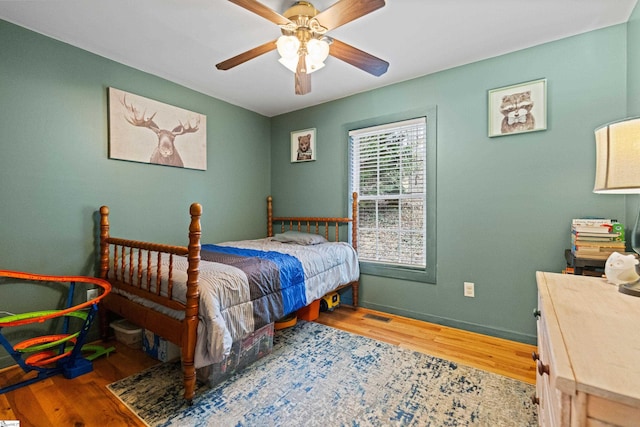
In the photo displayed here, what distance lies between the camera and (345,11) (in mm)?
1464

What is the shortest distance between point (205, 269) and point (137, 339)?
1.01 meters

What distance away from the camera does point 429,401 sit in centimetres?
164

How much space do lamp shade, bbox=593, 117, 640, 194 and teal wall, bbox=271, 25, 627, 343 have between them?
134 centimetres

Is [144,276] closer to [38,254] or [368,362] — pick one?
[38,254]

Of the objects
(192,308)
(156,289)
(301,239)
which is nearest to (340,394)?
(192,308)

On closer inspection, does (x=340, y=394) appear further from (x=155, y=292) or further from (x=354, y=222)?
(x=354, y=222)

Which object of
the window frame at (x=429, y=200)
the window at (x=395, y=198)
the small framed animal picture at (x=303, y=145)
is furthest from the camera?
the small framed animal picture at (x=303, y=145)

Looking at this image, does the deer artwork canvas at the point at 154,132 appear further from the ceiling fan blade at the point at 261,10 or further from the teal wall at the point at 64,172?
the ceiling fan blade at the point at 261,10

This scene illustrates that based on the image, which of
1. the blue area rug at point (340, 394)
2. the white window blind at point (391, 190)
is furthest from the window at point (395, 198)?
the blue area rug at point (340, 394)

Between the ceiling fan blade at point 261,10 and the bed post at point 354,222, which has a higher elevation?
the ceiling fan blade at point 261,10

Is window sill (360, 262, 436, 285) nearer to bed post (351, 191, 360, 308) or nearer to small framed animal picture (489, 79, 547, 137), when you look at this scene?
bed post (351, 191, 360, 308)

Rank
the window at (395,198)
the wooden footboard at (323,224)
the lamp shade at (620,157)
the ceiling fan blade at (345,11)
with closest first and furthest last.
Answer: the lamp shade at (620,157) < the ceiling fan blade at (345,11) < the window at (395,198) < the wooden footboard at (323,224)

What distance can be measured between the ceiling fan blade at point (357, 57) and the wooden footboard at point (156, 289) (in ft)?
4.12

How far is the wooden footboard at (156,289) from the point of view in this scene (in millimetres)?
1567
